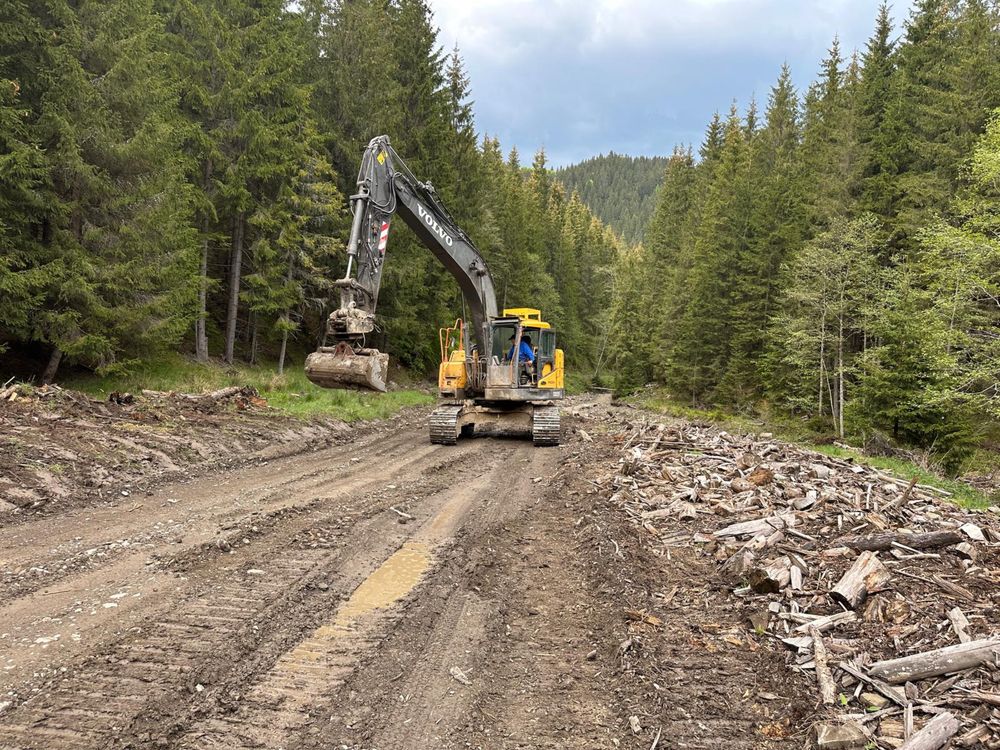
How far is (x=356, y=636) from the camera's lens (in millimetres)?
4008

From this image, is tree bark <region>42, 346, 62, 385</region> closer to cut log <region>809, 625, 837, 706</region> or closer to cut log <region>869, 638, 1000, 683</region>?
cut log <region>809, 625, 837, 706</region>

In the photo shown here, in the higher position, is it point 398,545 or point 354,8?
point 354,8

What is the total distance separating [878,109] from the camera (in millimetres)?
24625

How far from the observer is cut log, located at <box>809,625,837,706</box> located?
3252 millimetres

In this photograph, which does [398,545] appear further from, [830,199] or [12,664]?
[830,199]

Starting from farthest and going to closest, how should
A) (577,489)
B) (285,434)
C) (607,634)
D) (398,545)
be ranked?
(285,434) < (577,489) < (398,545) < (607,634)

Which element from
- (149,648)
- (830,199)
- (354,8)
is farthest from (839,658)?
(354,8)

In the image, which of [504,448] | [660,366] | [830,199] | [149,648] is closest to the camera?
[149,648]

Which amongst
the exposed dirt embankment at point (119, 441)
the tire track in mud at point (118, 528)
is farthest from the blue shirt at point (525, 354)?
the tire track in mud at point (118, 528)

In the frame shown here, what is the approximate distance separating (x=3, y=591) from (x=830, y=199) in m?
28.2

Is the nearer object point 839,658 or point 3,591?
point 839,658

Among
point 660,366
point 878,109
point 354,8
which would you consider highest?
point 354,8

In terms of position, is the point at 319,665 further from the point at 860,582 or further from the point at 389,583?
the point at 860,582

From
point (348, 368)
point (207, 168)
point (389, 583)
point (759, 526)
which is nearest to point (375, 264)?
point (348, 368)
